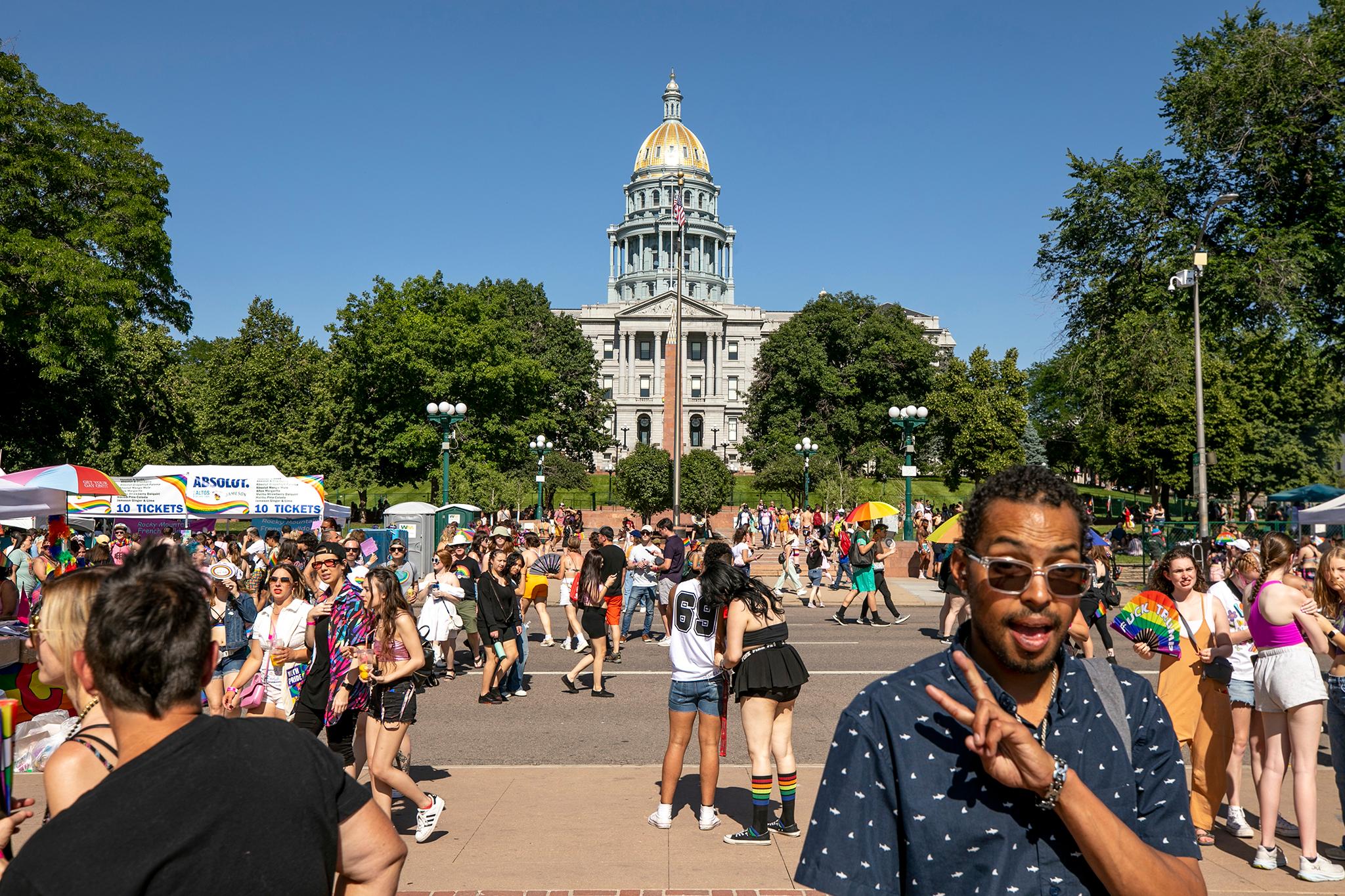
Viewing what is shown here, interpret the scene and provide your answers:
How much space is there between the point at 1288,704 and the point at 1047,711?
5.40m

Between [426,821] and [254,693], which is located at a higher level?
[254,693]

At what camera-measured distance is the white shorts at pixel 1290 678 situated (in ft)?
21.7

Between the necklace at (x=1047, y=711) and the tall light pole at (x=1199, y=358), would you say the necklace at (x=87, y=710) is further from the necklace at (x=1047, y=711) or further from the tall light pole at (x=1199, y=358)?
the tall light pole at (x=1199, y=358)

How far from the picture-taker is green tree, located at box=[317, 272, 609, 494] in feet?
170

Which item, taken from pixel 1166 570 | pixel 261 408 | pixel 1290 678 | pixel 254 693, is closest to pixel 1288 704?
pixel 1290 678

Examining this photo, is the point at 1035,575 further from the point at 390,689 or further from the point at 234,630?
the point at 234,630

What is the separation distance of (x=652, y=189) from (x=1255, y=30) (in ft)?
364

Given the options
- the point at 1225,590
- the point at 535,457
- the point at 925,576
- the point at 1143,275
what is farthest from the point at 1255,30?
the point at 535,457

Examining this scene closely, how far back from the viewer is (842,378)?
7931cm

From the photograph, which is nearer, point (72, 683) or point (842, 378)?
point (72, 683)

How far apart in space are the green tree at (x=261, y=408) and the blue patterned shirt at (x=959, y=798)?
5725 centimetres

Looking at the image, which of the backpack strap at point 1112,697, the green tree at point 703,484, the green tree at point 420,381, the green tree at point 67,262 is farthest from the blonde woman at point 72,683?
the green tree at point 703,484

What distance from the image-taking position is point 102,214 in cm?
3378

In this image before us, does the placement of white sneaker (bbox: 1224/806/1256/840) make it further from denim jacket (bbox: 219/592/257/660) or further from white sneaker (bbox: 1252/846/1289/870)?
denim jacket (bbox: 219/592/257/660)
